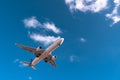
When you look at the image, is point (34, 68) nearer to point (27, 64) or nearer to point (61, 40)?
point (27, 64)

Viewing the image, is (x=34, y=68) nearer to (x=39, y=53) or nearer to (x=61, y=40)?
(x=39, y=53)

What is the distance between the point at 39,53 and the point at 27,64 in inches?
675

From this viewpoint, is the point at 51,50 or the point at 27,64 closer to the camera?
the point at 51,50

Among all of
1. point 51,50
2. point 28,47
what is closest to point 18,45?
point 28,47

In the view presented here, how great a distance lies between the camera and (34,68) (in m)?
171

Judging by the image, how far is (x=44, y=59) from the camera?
6644 inches

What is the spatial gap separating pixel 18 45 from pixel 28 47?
520 cm

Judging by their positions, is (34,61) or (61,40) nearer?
(61,40)

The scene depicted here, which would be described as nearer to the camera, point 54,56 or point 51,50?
point 51,50

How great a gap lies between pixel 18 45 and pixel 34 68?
18.5 meters

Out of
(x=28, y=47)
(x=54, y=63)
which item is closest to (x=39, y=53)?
(x=28, y=47)

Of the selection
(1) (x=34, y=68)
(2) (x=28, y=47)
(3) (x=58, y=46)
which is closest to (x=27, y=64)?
(1) (x=34, y=68)

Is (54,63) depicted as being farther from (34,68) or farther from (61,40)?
(61,40)

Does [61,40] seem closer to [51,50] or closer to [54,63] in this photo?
[51,50]
